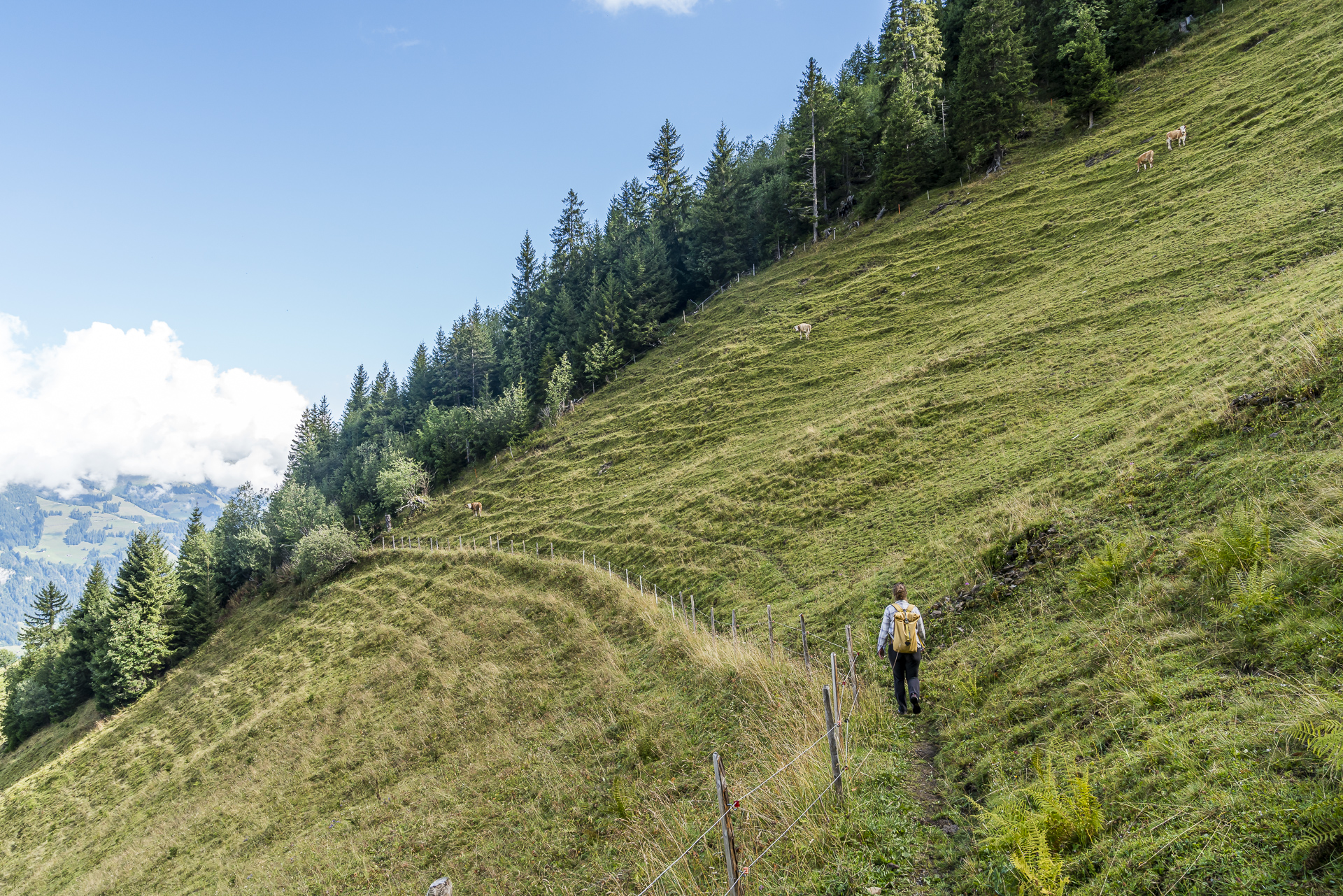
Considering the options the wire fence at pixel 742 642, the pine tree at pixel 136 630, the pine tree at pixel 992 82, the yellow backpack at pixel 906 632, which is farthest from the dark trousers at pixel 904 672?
the pine tree at pixel 136 630

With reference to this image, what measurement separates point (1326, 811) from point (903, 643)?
5.57m

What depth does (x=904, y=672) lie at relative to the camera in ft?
32.8

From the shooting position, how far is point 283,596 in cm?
5931

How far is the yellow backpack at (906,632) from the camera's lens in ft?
31.3

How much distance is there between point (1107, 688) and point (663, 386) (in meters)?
50.1

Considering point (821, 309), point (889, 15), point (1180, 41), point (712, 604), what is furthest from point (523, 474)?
point (1180, 41)

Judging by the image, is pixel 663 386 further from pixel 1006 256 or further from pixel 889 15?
pixel 889 15

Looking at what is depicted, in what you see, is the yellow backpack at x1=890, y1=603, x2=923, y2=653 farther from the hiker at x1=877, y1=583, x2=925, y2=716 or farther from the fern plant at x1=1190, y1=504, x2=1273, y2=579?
the fern plant at x1=1190, y1=504, x2=1273, y2=579

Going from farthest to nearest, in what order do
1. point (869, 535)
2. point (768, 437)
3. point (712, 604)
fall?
point (768, 437) → point (712, 604) → point (869, 535)

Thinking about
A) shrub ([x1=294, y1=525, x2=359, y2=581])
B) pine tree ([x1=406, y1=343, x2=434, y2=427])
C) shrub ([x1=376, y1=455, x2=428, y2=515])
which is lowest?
shrub ([x1=294, y1=525, x2=359, y2=581])

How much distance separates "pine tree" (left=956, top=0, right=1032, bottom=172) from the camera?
52906 millimetres

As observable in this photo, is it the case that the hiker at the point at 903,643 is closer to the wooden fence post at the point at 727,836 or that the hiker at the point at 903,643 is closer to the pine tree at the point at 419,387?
the wooden fence post at the point at 727,836

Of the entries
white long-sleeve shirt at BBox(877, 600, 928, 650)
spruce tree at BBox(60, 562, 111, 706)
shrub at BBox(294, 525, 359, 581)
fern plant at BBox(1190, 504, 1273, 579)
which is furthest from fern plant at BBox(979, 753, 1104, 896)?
spruce tree at BBox(60, 562, 111, 706)

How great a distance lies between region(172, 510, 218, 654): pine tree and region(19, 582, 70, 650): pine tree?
24076 millimetres
